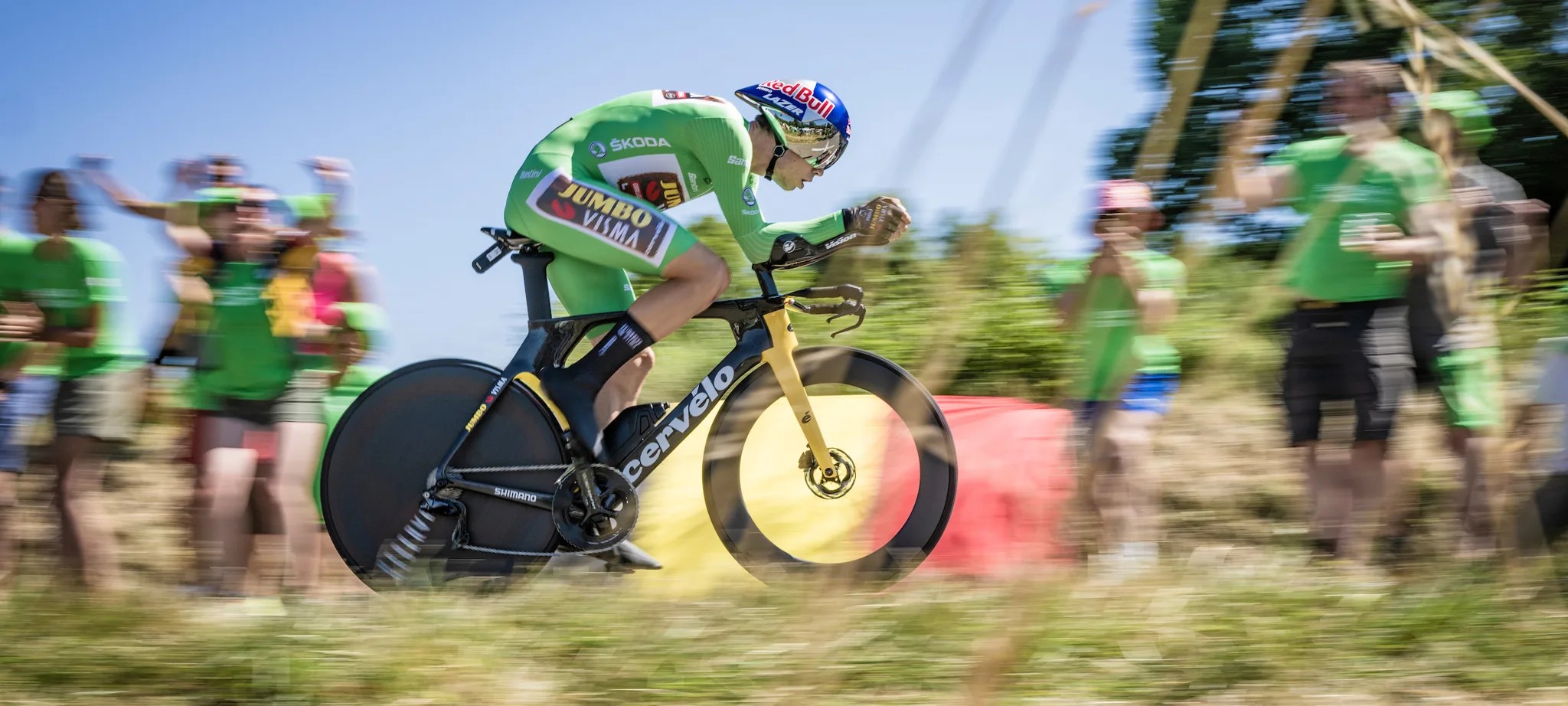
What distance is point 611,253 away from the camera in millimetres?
3641

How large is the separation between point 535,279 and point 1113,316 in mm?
1872

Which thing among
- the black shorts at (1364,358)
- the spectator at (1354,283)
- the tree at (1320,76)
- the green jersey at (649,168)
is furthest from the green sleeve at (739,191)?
the tree at (1320,76)

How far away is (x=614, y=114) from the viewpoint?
3.72 m

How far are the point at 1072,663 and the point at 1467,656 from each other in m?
0.93

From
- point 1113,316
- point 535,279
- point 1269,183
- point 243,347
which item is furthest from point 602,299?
point 1269,183

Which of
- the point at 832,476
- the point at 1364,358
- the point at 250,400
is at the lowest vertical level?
the point at 1364,358

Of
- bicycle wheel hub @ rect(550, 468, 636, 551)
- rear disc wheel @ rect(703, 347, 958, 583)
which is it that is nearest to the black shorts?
rear disc wheel @ rect(703, 347, 958, 583)

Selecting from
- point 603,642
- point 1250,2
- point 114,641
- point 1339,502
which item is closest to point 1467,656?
point 1339,502

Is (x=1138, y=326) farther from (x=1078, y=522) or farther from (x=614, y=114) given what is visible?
(x=614, y=114)

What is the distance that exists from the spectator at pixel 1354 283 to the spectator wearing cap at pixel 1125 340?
0.39 metres

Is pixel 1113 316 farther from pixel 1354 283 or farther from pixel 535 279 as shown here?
pixel 535 279

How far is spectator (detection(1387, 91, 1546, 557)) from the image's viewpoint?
12.7 feet

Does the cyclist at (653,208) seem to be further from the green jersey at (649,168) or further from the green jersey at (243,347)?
the green jersey at (243,347)

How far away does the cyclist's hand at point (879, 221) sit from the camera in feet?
11.4
